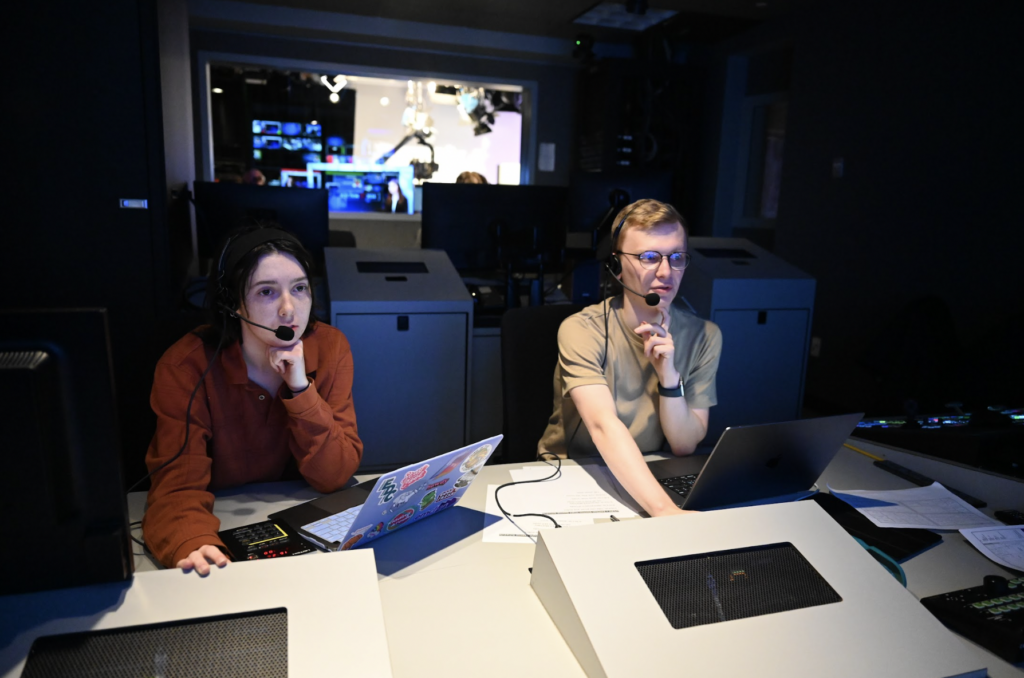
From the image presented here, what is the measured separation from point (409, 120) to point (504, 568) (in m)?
7.10

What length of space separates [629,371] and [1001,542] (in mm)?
778

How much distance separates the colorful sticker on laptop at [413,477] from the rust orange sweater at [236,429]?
32 centimetres

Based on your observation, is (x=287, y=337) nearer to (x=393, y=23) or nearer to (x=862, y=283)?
(x=862, y=283)

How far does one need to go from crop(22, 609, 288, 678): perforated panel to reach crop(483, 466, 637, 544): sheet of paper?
1.60 ft

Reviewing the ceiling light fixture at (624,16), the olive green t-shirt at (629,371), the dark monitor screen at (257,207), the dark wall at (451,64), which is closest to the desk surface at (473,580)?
the olive green t-shirt at (629,371)

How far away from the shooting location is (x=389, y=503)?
38.7 inches

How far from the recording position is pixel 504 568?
103 cm

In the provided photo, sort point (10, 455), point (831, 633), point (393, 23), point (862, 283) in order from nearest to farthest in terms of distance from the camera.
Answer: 1. point (10, 455)
2. point (831, 633)
3. point (862, 283)
4. point (393, 23)

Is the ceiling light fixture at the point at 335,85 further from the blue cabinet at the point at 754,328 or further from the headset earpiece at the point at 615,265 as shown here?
the headset earpiece at the point at 615,265

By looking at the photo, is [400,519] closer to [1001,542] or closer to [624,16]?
[1001,542]

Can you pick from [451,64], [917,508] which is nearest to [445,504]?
[917,508]

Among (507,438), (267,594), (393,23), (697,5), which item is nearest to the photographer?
(267,594)

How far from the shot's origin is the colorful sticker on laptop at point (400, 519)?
41.9 inches

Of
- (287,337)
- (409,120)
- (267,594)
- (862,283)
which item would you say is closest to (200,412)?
(287,337)
